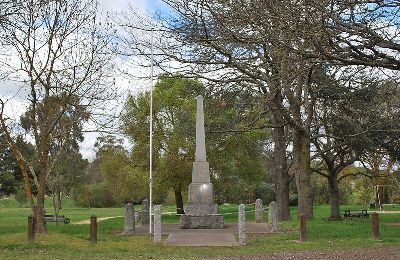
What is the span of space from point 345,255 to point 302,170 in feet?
38.4

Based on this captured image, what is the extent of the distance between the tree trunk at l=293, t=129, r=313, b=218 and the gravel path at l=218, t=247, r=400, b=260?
9987 millimetres

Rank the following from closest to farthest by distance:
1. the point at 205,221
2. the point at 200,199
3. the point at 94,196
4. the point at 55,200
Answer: the point at 205,221 → the point at 200,199 → the point at 55,200 → the point at 94,196

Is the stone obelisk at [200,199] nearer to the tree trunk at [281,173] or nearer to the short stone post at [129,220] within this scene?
the short stone post at [129,220]

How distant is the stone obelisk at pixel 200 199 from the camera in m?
23.9

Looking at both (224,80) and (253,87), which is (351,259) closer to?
(224,80)

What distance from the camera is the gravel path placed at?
1392cm

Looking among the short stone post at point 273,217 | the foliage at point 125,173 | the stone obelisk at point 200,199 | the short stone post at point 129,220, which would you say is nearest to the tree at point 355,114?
the short stone post at point 273,217

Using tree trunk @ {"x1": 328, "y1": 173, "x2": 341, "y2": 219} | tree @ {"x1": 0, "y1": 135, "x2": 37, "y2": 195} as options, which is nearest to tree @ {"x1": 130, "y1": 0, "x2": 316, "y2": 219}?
tree trunk @ {"x1": 328, "y1": 173, "x2": 341, "y2": 219}

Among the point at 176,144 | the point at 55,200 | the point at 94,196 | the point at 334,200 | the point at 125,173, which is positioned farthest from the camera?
the point at 94,196

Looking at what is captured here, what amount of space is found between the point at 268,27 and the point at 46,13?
13.3 meters

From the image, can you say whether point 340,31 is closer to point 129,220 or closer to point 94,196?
point 129,220

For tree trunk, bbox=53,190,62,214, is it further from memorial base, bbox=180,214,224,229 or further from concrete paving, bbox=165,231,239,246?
concrete paving, bbox=165,231,239,246

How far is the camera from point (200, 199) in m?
24.9

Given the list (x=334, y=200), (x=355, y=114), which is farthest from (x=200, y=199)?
(x=334, y=200)
